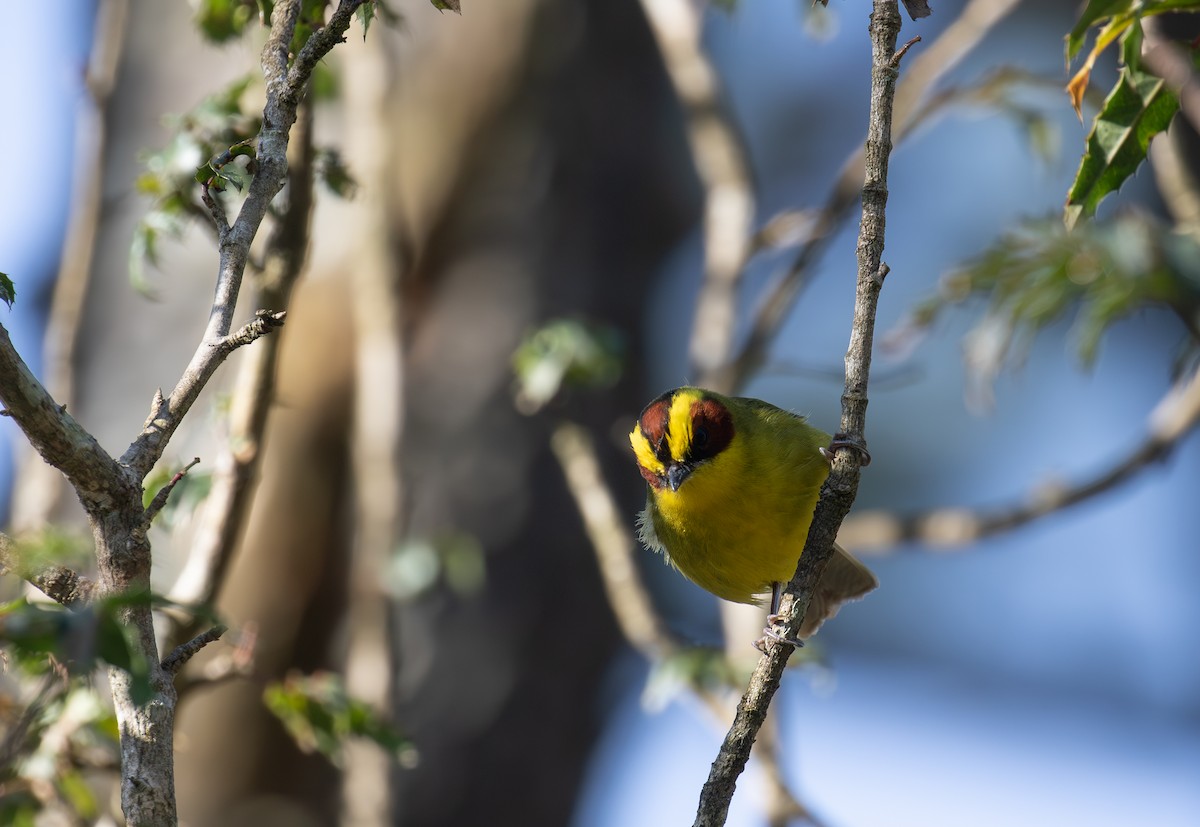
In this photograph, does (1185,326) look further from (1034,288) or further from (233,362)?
(233,362)

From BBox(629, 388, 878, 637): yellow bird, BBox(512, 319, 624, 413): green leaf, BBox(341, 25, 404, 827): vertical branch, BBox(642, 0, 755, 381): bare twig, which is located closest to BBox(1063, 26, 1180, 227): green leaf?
BBox(629, 388, 878, 637): yellow bird

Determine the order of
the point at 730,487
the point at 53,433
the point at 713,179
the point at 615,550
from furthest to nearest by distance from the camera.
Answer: the point at 713,179 → the point at 615,550 → the point at 730,487 → the point at 53,433

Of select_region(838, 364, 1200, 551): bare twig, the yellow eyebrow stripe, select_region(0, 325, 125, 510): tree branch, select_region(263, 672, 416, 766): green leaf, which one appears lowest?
select_region(0, 325, 125, 510): tree branch

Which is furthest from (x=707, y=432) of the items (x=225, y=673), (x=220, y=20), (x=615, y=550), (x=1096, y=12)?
(x=1096, y=12)

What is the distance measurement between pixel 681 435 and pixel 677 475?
0.14 meters

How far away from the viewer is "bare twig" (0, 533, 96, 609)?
1.70m

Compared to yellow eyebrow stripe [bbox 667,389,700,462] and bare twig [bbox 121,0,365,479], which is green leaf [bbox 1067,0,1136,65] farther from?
yellow eyebrow stripe [bbox 667,389,700,462]

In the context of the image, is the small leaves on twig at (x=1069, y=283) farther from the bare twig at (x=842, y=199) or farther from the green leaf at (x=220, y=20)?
the green leaf at (x=220, y=20)

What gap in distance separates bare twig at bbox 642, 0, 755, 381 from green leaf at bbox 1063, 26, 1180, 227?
2.80 metres

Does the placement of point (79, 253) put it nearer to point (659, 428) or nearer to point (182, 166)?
point (182, 166)

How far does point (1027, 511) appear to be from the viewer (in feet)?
15.0

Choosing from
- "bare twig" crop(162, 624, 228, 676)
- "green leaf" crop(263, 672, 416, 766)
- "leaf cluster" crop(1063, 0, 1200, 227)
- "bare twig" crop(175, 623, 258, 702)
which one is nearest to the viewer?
"bare twig" crop(162, 624, 228, 676)

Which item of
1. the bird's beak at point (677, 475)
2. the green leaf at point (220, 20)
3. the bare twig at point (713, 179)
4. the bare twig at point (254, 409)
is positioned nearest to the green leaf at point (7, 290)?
the bare twig at point (254, 409)

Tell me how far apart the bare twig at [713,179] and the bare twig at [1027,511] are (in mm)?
984
